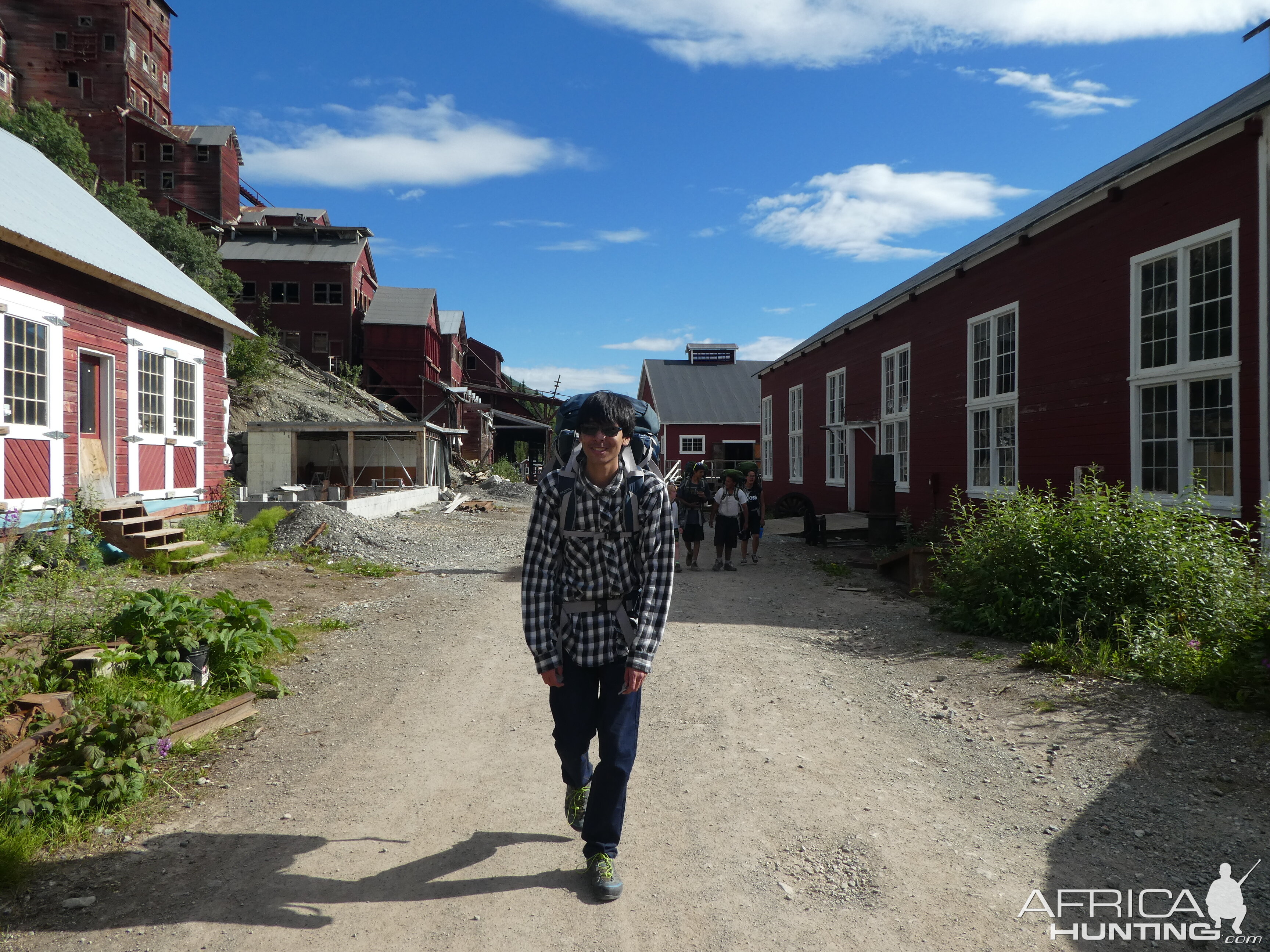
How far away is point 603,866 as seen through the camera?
10.3 ft

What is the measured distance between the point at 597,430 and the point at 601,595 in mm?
658

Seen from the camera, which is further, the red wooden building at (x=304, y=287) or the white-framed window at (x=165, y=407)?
the red wooden building at (x=304, y=287)

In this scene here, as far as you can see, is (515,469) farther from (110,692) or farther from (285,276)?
(110,692)

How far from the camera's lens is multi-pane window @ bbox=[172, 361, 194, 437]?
550 inches

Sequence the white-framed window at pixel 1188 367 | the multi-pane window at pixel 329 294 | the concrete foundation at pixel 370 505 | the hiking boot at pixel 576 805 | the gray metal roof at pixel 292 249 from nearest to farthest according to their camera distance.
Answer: the hiking boot at pixel 576 805, the white-framed window at pixel 1188 367, the concrete foundation at pixel 370 505, the gray metal roof at pixel 292 249, the multi-pane window at pixel 329 294

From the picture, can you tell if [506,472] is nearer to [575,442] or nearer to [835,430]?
[835,430]

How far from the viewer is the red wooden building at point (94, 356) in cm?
999

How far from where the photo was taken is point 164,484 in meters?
13.5

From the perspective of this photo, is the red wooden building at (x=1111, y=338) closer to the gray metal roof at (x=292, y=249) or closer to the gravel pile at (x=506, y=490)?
the gravel pile at (x=506, y=490)

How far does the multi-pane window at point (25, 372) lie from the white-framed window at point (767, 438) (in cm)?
2172

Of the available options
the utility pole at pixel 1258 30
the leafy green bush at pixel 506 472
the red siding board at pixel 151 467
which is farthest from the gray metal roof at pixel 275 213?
the utility pole at pixel 1258 30

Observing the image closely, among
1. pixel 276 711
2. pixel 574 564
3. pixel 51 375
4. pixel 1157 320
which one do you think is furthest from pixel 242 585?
pixel 1157 320

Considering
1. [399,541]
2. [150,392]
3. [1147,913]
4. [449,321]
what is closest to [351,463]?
[399,541]

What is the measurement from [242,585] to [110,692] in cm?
571
